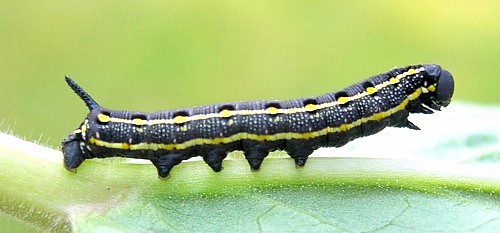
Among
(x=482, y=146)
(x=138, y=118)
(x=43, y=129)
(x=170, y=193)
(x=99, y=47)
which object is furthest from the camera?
(x=99, y=47)

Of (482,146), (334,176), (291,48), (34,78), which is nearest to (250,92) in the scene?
(291,48)

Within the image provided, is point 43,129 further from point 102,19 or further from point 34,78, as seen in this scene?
point 102,19

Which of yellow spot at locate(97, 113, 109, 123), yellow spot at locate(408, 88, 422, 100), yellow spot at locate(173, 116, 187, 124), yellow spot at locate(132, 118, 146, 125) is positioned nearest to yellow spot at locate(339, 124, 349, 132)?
yellow spot at locate(408, 88, 422, 100)

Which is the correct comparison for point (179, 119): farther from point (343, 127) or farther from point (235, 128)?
point (343, 127)

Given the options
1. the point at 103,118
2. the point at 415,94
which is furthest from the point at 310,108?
the point at 103,118

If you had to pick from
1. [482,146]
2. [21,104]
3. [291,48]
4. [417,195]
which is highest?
[291,48]

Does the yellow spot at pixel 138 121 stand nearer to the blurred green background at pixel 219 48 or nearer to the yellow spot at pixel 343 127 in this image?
the yellow spot at pixel 343 127
